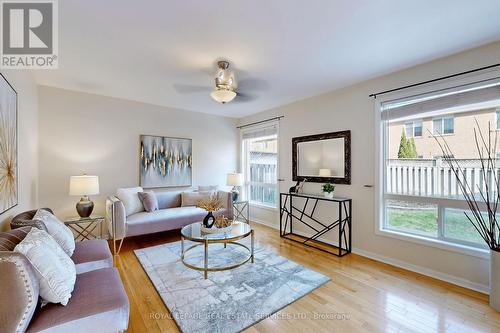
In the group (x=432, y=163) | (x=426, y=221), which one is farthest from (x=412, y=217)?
(x=432, y=163)

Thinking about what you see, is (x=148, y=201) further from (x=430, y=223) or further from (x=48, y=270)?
(x=430, y=223)

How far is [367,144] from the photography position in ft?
10.5

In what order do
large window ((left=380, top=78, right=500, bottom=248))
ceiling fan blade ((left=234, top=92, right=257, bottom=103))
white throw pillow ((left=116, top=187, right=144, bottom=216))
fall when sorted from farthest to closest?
ceiling fan blade ((left=234, top=92, right=257, bottom=103)), white throw pillow ((left=116, top=187, right=144, bottom=216)), large window ((left=380, top=78, right=500, bottom=248))

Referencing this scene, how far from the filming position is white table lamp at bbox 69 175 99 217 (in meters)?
3.18

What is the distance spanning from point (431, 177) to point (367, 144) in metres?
0.84

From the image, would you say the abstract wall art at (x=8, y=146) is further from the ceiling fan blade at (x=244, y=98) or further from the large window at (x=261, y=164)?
the large window at (x=261, y=164)

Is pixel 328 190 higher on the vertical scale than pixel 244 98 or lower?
lower

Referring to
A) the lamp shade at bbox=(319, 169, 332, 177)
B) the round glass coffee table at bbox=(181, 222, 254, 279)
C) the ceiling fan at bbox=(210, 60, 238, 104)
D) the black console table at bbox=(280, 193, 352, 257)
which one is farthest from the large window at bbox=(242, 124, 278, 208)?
the ceiling fan at bbox=(210, 60, 238, 104)

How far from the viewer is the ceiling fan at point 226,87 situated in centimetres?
264

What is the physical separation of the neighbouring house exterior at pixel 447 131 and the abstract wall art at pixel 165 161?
3.68 metres

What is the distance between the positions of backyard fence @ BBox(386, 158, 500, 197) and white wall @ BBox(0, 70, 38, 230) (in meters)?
4.26

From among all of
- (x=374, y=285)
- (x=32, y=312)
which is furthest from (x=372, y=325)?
(x=32, y=312)

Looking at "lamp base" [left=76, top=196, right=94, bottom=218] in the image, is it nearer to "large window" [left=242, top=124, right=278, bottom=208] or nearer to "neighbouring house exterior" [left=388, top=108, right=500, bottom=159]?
"large window" [left=242, top=124, right=278, bottom=208]

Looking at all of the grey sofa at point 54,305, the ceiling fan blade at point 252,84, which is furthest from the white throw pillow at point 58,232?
the ceiling fan blade at point 252,84
